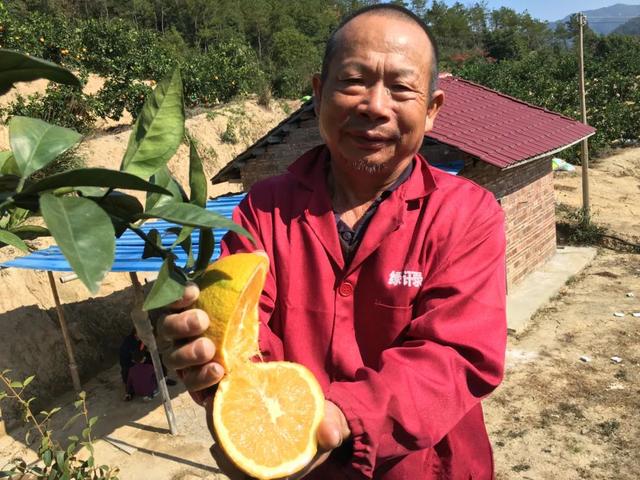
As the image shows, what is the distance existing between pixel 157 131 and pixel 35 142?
0.57ft

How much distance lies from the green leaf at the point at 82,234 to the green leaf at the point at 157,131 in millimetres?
201

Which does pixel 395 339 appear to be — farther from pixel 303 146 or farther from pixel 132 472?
pixel 303 146

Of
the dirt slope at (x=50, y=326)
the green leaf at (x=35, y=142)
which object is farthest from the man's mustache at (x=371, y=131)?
the dirt slope at (x=50, y=326)

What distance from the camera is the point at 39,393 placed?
760cm

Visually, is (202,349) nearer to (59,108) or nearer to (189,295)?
(189,295)

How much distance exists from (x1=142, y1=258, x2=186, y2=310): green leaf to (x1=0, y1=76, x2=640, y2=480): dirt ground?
16.8 feet

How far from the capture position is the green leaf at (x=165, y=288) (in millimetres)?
844

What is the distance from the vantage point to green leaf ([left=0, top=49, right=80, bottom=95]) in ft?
2.36

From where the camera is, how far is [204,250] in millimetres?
1038

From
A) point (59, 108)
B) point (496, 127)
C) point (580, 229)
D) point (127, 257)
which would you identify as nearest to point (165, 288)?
point (127, 257)

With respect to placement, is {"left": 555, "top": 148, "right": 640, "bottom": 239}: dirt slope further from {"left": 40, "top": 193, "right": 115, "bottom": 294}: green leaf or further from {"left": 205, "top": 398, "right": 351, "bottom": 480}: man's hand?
{"left": 40, "top": 193, "right": 115, "bottom": 294}: green leaf

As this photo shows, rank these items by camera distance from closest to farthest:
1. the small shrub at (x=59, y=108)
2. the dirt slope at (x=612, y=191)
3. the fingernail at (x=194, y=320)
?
the fingernail at (x=194, y=320) → the dirt slope at (x=612, y=191) → the small shrub at (x=59, y=108)

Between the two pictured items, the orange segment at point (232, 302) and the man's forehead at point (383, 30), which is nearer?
the orange segment at point (232, 302)

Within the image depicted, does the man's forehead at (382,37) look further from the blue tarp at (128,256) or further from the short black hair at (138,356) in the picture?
the short black hair at (138,356)
